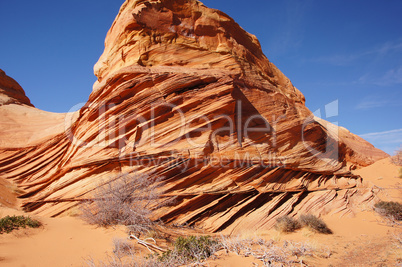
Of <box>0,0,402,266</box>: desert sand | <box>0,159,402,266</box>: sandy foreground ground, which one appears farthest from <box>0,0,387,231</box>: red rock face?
<box>0,159,402,266</box>: sandy foreground ground

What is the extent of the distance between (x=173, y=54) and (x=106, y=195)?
656cm

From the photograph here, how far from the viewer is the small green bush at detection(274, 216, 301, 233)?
8516mm

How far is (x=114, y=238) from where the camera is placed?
19.3 ft

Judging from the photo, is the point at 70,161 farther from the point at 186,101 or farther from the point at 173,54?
the point at 173,54

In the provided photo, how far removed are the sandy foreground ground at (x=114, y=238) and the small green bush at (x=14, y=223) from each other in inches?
6.9

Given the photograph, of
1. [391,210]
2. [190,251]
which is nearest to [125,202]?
[190,251]

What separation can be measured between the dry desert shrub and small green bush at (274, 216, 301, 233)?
4474mm

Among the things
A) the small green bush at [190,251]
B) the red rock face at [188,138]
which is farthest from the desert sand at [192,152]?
the small green bush at [190,251]

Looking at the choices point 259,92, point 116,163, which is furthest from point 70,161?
point 259,92

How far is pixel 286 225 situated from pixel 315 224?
42.3 inches

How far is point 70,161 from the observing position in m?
9.52

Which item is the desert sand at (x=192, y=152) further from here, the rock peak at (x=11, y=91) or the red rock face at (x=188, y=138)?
the rock peak at (x=11, y=91)

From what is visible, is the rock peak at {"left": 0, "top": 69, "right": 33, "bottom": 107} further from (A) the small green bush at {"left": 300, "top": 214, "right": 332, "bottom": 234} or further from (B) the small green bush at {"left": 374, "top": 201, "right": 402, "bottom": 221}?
(B) the small green bush at {"left": 374, "top": 201, "right": 402, "bottom": 221}

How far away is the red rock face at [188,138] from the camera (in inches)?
346
